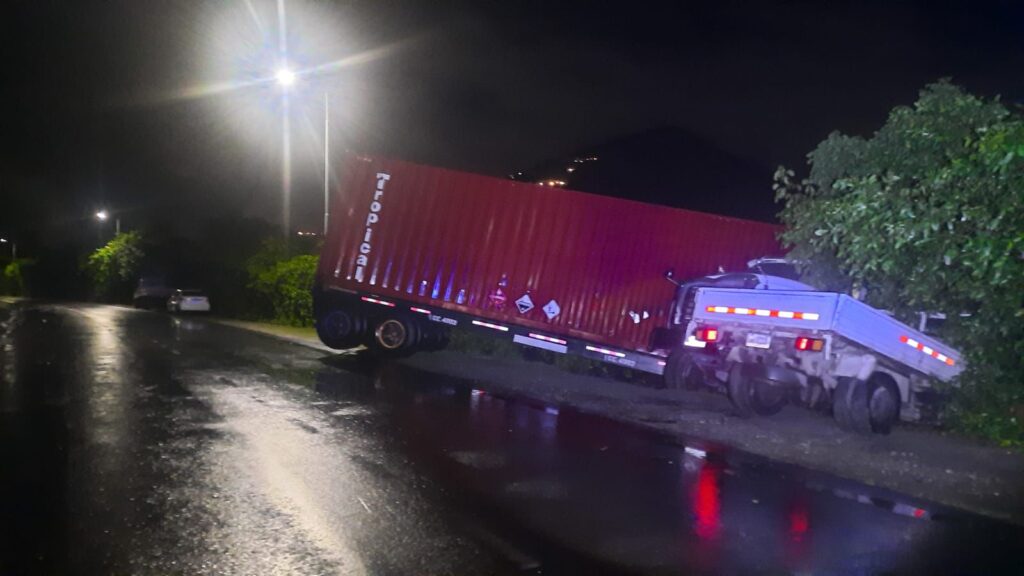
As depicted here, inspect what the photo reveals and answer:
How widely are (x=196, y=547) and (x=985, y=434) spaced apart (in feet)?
31.4

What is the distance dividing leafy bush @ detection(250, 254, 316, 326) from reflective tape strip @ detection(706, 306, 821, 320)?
17.8 m

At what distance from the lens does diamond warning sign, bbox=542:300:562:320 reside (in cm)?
1666

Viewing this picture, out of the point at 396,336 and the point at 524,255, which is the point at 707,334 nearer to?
the point at 524,255

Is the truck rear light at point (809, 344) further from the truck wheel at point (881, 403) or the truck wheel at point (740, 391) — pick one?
the truck wheel at point (740, 391)

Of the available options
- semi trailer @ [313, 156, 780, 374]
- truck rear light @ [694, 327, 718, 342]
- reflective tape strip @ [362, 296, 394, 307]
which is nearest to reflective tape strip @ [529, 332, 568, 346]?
semi trailer @ [313, 156, 780, 374]

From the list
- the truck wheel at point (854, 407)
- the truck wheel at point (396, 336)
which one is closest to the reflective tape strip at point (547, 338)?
the truck wheel at point (396, 336)

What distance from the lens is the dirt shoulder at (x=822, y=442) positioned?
8789 millimetres

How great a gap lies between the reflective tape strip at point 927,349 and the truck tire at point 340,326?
1109 cm

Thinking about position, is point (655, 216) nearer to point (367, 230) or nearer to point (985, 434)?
point (367, 230)

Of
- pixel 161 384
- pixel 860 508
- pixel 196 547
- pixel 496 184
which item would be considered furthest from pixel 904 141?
pixel 161 384

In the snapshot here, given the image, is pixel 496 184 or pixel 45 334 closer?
pixel 496 184

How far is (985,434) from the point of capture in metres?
11.1

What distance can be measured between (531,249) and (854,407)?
7.30 m

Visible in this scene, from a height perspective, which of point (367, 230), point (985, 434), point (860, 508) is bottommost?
point (860, 508)
